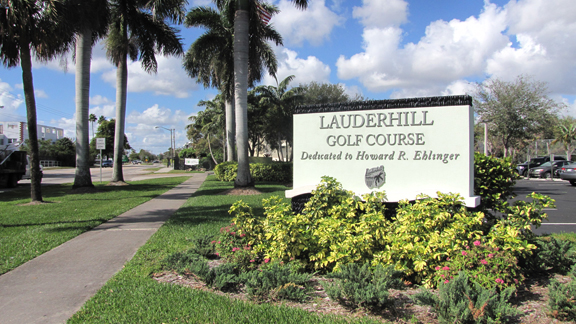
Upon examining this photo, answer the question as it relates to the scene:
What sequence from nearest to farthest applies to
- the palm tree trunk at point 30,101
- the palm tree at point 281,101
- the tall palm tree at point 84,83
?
the palm tree trunk at point 30,101 < the tall palm tree at point 84,83 < the palm tree at point 281,101

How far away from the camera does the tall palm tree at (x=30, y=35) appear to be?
10742 millimetres

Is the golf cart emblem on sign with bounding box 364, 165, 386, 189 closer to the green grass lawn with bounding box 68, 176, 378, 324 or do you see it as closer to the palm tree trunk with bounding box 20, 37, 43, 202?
the green grass lawn with bounding box 68, 176, 378, 324

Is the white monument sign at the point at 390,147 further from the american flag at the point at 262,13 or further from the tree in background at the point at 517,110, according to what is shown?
the tree in background at the point at 517,110

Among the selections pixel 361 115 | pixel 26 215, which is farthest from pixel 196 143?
pixel 361 115

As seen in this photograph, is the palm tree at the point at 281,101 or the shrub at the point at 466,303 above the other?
the palm tree at the point at 281,101

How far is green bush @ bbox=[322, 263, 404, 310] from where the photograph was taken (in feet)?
11.0

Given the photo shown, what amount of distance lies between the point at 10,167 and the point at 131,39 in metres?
9.01

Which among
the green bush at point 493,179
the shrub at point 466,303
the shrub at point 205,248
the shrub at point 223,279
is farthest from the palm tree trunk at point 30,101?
the shrub at point 466,303

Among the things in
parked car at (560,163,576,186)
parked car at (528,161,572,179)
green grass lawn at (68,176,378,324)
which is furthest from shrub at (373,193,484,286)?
parked car at (528,161,572,179)

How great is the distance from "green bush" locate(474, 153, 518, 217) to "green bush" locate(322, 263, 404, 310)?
2.12 m

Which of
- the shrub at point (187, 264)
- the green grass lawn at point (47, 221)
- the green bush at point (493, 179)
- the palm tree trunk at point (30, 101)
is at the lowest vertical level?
the green grass lawn at point (47, 221)

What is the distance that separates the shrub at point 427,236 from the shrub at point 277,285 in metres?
0.94

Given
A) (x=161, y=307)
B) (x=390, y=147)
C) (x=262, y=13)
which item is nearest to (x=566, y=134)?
(x=262, y=13)

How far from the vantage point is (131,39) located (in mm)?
19688
